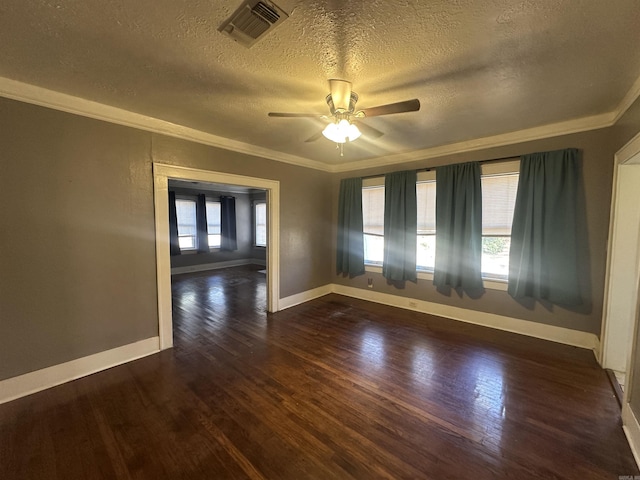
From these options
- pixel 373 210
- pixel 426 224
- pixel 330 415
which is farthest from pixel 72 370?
pixel 426 224

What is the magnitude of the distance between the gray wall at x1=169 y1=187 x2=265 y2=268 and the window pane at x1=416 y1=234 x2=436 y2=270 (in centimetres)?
566

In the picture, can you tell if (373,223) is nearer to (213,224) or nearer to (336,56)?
(336,56)

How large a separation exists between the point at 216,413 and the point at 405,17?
284 centimetres

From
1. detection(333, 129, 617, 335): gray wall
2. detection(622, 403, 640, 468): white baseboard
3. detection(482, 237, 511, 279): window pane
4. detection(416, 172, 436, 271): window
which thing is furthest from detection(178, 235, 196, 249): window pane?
detection(622, 403, 640, 468): white baseboard

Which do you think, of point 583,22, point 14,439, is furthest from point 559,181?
point 14,439

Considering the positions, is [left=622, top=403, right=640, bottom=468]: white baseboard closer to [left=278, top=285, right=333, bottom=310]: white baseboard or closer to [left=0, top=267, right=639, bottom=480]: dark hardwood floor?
[left=0, top=267, right=639, bottom=480]: dark hardwood floor

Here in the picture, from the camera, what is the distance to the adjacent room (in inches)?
59.6

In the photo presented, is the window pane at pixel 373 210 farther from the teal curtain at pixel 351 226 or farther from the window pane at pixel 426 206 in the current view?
the window pane at pixel 426 206

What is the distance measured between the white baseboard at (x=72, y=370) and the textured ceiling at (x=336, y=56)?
93.6 inches

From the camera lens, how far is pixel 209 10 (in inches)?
52.7

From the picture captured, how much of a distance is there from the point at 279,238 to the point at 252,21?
300 cm

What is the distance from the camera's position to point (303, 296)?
464cm

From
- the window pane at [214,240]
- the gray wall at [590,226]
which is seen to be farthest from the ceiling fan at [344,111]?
the window pane at [214,240]

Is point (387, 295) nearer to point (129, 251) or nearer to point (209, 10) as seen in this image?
point (129, 251)
